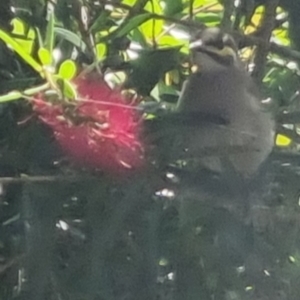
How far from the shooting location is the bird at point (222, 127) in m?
0.62

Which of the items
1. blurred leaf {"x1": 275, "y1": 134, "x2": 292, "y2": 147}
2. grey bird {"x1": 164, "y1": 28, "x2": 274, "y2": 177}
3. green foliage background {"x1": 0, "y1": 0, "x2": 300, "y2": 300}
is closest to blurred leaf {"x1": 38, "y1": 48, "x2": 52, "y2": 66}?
green foliage background {"x1": 0, "y1": 0, "x2": 300, "y2": 300}

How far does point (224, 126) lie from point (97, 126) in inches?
9.6

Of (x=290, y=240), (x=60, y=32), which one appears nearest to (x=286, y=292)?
(x=290, y=240)

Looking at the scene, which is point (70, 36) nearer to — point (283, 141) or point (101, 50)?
point (101, 50)

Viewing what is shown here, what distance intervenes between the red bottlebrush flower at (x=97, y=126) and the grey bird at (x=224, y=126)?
5 centimetres

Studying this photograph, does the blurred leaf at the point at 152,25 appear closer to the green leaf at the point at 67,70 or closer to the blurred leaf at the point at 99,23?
the blurred leaf at the point at 99,23

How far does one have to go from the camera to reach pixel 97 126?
53 cm

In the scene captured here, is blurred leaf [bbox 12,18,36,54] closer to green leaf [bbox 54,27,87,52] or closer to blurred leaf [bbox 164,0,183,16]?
green leaf [bbox 54,27,87,52]

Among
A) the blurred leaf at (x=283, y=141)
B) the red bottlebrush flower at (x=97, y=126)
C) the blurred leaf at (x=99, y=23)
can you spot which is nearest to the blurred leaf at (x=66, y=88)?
the red bottlebrush flower at (x=97, y=126)

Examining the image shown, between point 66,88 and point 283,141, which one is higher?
point 66,88

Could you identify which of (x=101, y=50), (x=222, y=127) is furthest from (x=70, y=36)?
(x=222, y=127)

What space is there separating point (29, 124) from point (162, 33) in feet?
0.52

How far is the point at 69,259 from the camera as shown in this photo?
0.61m

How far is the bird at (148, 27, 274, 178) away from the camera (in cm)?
62
